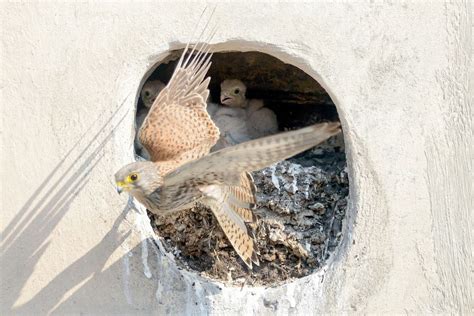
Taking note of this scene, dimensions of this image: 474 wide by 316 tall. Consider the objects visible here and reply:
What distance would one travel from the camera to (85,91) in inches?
201

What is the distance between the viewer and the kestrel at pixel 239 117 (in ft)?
19.9

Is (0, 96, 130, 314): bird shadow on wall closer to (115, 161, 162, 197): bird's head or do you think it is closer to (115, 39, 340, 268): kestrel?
(115, 39, 340, 268): kestrel

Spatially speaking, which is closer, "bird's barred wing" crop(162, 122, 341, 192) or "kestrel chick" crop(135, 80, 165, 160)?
"bird's barred wing" crop(162, 122, 341, 192)

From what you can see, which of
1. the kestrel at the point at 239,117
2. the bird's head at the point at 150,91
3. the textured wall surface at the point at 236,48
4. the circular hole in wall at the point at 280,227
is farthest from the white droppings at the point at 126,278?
the bird's head at the point at 150,91

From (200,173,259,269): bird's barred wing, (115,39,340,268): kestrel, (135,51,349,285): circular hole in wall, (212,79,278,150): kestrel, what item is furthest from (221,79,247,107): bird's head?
(200,173,259,269): bird's barred wing

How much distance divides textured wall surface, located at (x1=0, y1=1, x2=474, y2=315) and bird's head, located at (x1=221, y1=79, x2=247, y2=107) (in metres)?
0.97

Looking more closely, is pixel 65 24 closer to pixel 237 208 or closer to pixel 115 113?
Result: pixel 115 113

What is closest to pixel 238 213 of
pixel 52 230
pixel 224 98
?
pixel 52 230

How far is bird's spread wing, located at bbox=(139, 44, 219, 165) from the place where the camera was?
505cm

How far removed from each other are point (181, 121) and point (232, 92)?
3.43ft

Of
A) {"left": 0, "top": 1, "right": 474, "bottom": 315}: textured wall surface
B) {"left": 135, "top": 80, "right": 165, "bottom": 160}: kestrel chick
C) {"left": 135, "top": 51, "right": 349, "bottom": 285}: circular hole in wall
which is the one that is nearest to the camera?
{"left": 0, "top": 1, "right": 474, "bottom": 315}: textured wall surface

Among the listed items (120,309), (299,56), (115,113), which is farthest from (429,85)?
(120,309)

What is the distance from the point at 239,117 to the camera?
20.2 ft

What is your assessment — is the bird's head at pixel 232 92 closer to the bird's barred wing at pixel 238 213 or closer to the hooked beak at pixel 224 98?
the hooked beak at pixel 224 98
